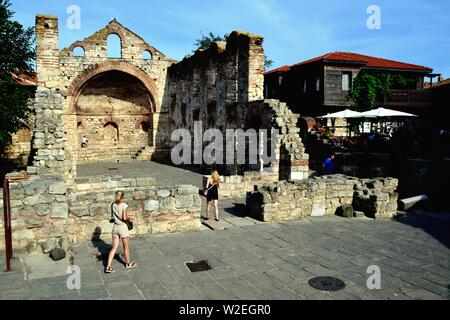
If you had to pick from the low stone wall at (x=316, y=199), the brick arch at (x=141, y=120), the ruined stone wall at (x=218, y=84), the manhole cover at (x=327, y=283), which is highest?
the ruined stone wall at (x=218, y=84)

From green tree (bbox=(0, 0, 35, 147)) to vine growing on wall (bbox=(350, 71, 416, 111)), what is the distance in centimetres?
2066

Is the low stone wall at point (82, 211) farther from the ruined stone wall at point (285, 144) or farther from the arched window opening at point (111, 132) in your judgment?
the arched window opening at point (111, 132)

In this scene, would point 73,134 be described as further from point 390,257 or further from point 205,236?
point 390,257

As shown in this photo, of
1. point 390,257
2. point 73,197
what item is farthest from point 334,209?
point 73,197

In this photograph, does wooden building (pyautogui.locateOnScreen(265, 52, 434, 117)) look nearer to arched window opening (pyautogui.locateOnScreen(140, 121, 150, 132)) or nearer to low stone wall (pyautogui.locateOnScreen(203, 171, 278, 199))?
arched window opening (pyautogui.locateOnScreen(140, 121, 150, 132))

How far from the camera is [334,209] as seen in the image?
36.0 ft

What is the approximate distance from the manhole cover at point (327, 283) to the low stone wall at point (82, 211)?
3.65m

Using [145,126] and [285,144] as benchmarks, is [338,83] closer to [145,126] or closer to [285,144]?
[145,126]

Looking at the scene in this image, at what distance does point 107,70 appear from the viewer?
85.1ft

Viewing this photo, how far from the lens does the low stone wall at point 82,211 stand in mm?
7035

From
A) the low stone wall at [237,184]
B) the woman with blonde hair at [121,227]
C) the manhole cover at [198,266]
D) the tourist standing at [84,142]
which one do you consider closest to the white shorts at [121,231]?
the woman with blonde hair at [121,227]

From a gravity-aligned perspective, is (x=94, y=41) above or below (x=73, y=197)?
above

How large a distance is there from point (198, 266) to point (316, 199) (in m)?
5.09
